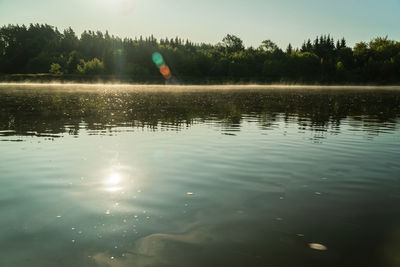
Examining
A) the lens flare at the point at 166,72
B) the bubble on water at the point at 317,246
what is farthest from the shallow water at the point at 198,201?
the lens flare at the point at 166,72

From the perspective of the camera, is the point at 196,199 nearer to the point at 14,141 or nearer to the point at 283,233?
the point at 283,233

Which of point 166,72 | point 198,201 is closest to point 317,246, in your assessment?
point 198,201

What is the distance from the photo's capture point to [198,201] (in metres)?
9.02

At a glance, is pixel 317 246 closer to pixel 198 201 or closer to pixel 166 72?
pixel 198 201

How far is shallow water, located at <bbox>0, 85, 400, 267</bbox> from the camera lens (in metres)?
6.34

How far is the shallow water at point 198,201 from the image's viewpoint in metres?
6.34

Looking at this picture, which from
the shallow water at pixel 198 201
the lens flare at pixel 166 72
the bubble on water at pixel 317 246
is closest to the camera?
the shallow water at pixel 198 201

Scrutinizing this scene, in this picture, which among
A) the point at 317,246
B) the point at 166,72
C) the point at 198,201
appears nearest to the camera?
the point at 317,246

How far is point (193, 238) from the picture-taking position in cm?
691

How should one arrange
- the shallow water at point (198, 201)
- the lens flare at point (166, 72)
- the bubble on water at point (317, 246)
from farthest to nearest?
the lens flare at point (166, 72) → the bubble on water at point (317, 246) → the shallow water at point (198, 201)

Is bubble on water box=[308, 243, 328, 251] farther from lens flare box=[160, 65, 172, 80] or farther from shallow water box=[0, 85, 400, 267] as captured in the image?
lens flare box=[160, 65, 172, 80]

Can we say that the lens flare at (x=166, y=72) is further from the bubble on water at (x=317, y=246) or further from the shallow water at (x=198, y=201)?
the bubble on water at (x=317, y=246)

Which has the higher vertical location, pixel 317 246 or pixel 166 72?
pixel 166 72

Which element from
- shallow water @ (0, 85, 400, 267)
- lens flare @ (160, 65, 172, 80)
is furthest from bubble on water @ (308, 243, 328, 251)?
lens flare @ (160, 65, 172, 80)
